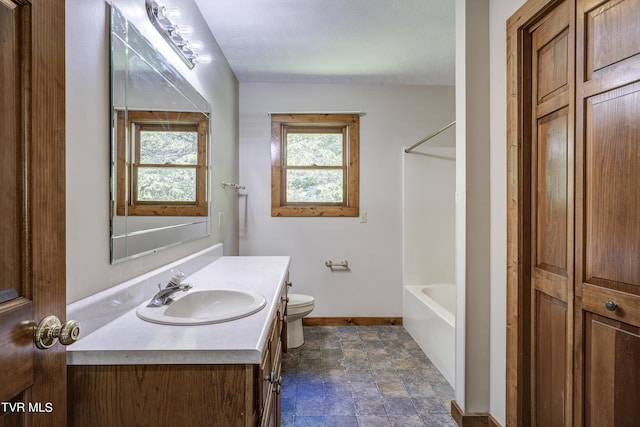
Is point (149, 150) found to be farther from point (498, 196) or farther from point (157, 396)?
point (498, 196)

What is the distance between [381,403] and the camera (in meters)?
1.96

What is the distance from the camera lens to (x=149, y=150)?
1411 millimetres

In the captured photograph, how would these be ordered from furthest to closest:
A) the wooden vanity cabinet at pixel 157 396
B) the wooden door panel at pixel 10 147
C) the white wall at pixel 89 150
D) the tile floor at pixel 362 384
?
the tile floor at pixel 362 384, the white wall at pixel 89 150, the wooden vanity cabinet at pixel 157 396, the wooden door panel at pixel 10 147

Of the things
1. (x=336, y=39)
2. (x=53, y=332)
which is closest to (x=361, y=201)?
(x=336, y=39)

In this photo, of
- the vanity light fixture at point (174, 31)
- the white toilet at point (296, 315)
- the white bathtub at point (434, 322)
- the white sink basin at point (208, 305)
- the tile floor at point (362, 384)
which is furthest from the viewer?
the white toilet at point (296, 315)

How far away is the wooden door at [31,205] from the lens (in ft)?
1.95

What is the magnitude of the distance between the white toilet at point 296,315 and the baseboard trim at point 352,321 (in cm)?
45

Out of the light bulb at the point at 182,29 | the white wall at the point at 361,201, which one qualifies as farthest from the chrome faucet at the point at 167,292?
the white wall at the point at 361,201

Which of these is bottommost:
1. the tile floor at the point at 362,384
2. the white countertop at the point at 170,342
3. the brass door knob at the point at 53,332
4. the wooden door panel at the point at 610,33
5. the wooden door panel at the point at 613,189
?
the tile floor at the point at 362,384

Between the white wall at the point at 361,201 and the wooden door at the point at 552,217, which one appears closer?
the wooden door at the point at 552,217

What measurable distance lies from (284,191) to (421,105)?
63.7 inches

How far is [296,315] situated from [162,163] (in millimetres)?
1586

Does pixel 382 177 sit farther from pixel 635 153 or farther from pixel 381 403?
pixel 635 153

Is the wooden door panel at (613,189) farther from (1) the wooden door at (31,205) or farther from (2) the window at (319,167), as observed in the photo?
(2) the window at (319,167)
